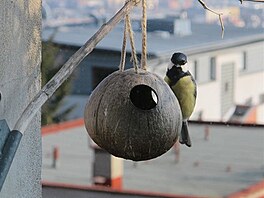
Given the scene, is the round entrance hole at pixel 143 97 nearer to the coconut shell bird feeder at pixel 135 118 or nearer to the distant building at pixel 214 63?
the coconut shell bird feeder at pixel 135 118

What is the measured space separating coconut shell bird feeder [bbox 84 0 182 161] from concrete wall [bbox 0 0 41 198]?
4.6 inches

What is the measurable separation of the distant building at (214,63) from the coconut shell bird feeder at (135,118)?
14.5ft

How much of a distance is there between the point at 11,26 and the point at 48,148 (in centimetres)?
679

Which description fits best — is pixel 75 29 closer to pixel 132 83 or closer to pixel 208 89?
pixel 208 89

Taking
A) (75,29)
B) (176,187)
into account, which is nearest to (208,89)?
(176,187)

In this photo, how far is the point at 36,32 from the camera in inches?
54.9

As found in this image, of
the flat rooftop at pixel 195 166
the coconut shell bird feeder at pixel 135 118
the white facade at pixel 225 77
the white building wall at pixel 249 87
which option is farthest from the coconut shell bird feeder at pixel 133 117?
the white building wall at pixel 249 87

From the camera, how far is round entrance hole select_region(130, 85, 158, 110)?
1385 millimetres

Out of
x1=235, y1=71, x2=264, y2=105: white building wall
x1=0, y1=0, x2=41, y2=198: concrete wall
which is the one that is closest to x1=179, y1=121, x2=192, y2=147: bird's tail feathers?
x1=0, y1=0, x2=41, y2=198: concrete wall

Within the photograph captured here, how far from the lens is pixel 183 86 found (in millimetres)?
1403

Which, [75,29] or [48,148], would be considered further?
[75,29]

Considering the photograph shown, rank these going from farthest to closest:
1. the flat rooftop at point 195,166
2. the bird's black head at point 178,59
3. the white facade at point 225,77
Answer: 1. the flat rooftop at point 195,166
2. the white facade at point 225,77
3. the bird's black head at point 178,59

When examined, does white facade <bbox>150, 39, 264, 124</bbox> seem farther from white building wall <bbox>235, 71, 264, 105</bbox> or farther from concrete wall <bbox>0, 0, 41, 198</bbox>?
concrete wall <bbox>0, 0, 41, 198</bbox>

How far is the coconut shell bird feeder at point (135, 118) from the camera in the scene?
4.42ft
